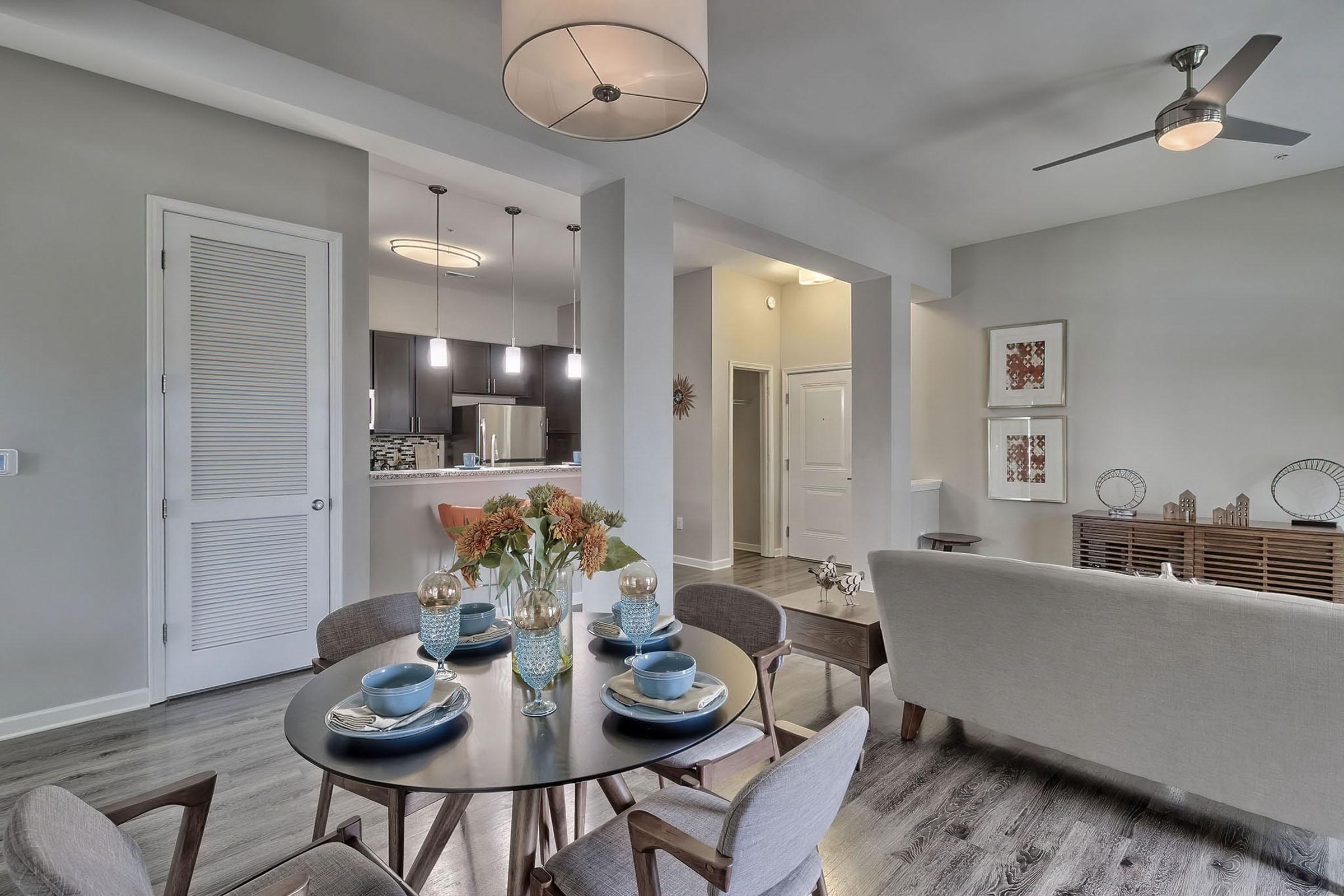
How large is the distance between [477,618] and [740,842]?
3.65ft

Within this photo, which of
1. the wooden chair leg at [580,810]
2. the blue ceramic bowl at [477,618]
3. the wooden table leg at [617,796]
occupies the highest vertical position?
the blue ceramic bowl at [477,618]

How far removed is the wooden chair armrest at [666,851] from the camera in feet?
3.21

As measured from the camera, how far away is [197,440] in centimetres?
305

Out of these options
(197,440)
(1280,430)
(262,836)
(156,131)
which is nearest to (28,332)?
(197,440)

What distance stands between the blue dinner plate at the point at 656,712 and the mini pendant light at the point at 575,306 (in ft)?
7.03

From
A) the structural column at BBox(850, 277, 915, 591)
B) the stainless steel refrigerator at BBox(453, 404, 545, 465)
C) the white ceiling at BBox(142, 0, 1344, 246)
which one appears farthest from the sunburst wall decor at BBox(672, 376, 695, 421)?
the white ceiling at BBox(142, 0, 1344, 246)

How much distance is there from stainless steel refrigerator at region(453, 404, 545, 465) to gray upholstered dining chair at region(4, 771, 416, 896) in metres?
5.29

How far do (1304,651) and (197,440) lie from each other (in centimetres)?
421

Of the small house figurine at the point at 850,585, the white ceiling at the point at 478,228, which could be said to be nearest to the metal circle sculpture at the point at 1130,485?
the small house figurine at the point at 850,585

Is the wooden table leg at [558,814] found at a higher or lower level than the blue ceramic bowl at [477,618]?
lower

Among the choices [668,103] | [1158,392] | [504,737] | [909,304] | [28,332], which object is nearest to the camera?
[504,737]

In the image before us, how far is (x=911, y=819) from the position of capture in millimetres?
2129

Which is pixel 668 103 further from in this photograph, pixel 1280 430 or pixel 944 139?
pixel 1280 430

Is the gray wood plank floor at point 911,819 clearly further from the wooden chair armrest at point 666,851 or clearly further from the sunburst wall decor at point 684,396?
the sunburst wall decor at point 684,396
